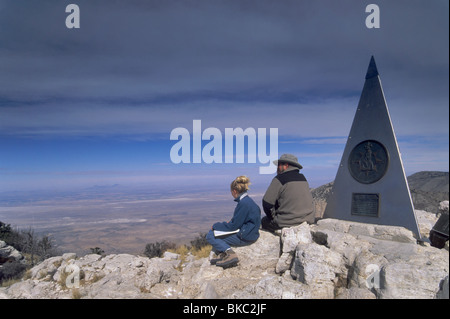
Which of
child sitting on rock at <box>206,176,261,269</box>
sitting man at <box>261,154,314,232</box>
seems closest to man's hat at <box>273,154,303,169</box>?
sitting man at <box>261,154,314,232</box>

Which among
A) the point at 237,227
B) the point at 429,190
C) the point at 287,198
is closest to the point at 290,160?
the point at 287,198

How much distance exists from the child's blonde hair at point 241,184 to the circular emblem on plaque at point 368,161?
345cm

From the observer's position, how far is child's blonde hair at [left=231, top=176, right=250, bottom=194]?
18.8 ft

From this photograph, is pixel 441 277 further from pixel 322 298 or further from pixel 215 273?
pixel 215 273

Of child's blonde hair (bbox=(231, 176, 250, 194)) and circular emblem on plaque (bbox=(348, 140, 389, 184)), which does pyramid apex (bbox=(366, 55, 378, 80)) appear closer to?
circular emblem on plaque (bbox=(348, 140, 389, 184))

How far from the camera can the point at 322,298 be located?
447 centimetres

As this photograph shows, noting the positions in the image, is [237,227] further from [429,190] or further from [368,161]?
[429,190]

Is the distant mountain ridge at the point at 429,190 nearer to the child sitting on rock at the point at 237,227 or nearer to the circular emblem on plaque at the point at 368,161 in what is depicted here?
the circular emblem on plaque at the point at 368,161

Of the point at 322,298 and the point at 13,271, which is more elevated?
the point at 322,298

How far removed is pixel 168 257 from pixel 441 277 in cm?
663

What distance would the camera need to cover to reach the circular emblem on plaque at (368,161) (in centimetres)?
703

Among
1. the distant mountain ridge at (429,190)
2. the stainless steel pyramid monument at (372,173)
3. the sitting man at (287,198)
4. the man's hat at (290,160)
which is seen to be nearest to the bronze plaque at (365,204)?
the stainless steel pyramid monument at (372,173)
